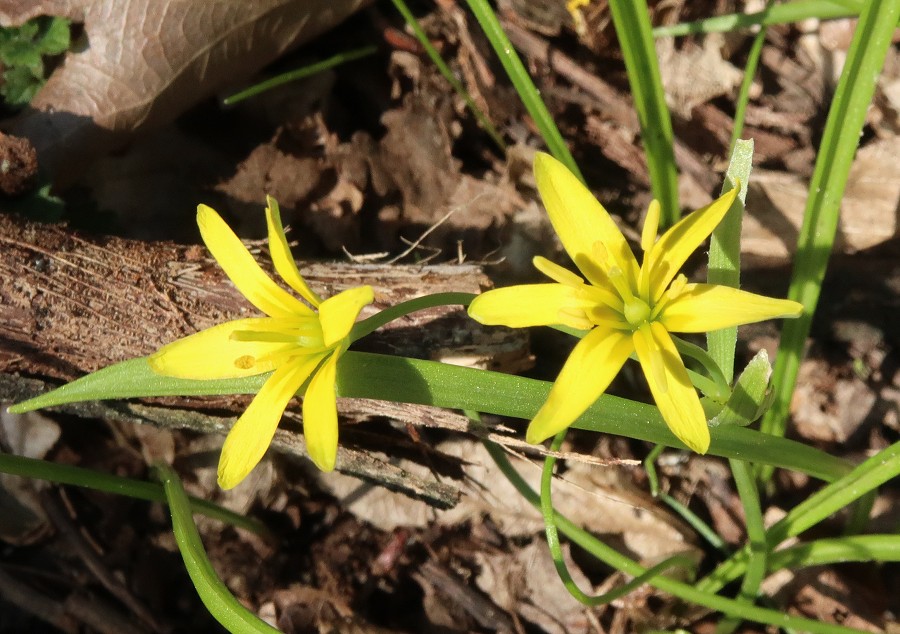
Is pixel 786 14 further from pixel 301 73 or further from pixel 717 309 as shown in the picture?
pixel 301 73

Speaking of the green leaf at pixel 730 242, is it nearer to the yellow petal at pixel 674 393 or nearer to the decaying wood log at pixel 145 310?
the yellow petal at pixel 674 393

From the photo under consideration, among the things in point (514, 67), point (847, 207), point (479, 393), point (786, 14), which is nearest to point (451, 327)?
point (479, 393)

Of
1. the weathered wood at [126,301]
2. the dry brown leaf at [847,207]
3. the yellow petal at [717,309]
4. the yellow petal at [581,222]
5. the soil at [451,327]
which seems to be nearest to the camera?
the yellow petal at [717,309]

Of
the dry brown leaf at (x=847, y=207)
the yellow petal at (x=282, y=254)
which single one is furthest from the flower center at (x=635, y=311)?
the dry brown leaf at (x=847, y=207)

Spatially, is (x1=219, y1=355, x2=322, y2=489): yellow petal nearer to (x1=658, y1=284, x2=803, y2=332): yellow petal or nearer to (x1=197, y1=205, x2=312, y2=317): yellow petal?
(x1=197, y1=205, x2=312, y2=317): yellow petal

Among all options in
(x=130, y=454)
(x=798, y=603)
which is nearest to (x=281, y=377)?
(x=130, y=454)
